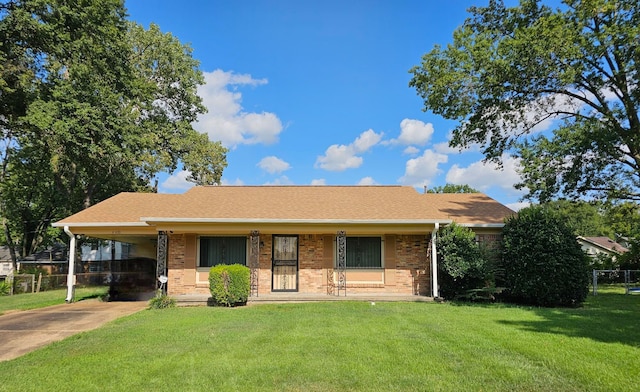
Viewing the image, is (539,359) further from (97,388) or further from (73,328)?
(73,328)

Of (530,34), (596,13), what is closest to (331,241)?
(530,34)

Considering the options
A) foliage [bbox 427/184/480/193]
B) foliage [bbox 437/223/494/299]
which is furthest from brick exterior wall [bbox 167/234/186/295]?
foliage [bbox 427/184/480/193]

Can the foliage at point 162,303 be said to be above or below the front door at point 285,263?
below

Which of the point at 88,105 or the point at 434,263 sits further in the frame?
the point at 88,105

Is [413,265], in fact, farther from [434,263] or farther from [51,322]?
[51,322]

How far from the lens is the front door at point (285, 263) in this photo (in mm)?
13922

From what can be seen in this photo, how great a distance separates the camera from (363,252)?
14.2m

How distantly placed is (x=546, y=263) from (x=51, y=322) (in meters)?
13.0

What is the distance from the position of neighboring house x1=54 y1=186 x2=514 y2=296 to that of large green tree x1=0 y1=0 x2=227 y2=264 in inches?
245

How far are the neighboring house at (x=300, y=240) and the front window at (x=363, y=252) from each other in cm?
3

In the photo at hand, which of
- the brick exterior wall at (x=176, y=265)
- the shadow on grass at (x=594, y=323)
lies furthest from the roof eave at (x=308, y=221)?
the shadow on grass at (x=594, y=323)

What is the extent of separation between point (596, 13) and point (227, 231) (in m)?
16.0

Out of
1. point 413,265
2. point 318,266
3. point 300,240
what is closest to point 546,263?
point 413,265

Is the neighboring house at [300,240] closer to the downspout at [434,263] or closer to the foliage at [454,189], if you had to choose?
the downspout at [434,263]
